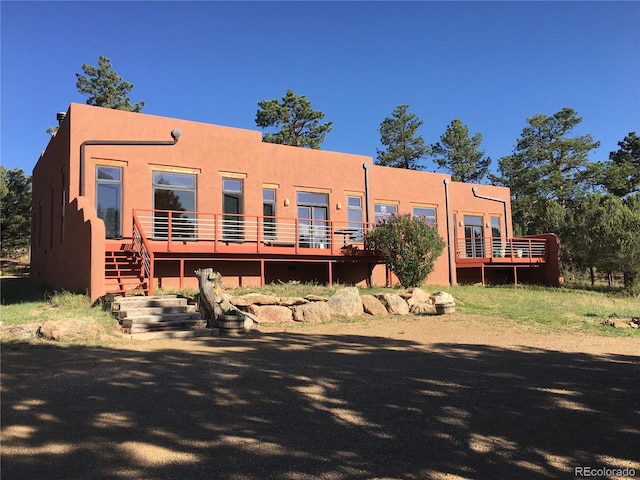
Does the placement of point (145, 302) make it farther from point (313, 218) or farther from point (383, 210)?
point (383, 210)

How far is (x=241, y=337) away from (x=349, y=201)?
11.3 meters

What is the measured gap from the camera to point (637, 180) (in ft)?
121

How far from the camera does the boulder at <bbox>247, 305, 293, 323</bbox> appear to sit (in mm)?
10800

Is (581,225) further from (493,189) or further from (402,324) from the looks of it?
(402,324)

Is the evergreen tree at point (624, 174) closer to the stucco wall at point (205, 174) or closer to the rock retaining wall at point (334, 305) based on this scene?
the stucco wall at point (205, 174)

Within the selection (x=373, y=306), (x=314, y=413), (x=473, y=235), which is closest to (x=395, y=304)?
(x=373, y=306)

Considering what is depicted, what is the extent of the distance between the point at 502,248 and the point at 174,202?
612 inches

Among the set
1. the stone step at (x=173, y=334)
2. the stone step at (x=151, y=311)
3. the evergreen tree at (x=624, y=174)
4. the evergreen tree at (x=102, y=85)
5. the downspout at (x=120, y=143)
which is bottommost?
the stone step at (x=173, y=334)

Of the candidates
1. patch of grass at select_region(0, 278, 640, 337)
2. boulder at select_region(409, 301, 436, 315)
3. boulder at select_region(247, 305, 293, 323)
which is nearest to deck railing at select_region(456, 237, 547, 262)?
patch of grass at select_region(0, 278, 640, 337)

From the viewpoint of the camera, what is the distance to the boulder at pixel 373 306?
12.1m

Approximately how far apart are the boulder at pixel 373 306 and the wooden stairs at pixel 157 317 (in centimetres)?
427

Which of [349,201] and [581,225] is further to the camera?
[581,225]

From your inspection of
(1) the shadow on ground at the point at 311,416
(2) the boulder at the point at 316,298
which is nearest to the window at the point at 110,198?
(2) the boulder at the point at 316,298

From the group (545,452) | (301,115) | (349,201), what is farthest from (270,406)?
(301,115)
